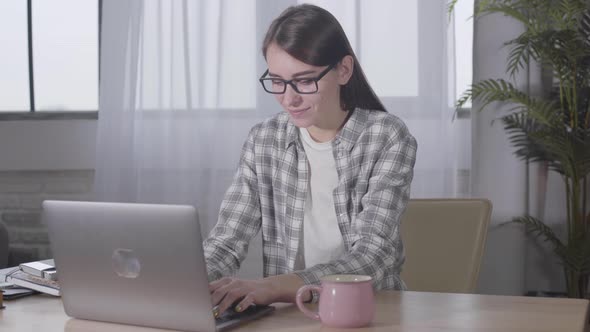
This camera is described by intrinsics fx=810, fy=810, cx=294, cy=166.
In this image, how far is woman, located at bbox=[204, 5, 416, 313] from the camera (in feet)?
5.82

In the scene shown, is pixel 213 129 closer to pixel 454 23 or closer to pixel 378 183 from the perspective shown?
pixel 454 23

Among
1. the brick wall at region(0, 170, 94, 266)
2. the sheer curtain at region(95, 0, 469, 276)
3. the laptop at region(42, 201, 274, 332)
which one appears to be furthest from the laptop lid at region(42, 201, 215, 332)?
the brick wall at region(0, 170, 94, 266)

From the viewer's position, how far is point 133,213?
4.03 ft

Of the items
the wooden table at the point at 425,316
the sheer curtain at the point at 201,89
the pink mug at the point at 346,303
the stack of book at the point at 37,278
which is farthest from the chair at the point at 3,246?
the pink mug at the point at 346,303

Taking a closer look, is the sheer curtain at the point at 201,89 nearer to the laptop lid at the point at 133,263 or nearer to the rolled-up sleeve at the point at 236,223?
the rolled-up sleeve at the point at 236,223

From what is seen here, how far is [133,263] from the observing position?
4.17ft

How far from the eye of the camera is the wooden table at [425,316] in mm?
1289

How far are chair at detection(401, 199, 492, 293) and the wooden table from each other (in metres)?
0.43

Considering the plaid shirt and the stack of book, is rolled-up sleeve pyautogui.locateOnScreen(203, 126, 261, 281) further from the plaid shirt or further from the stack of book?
the stack of book

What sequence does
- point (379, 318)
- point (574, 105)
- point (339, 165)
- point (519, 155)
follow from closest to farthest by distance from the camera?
point (379, 318)
point (339, 165)
point (574, 105)
point (519, 155)

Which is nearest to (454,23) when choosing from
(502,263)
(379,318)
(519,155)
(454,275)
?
(519,155)

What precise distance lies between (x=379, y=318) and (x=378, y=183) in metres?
0.49

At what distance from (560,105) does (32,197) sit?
2448 millimetres

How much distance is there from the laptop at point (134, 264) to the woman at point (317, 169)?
402 millimetres
